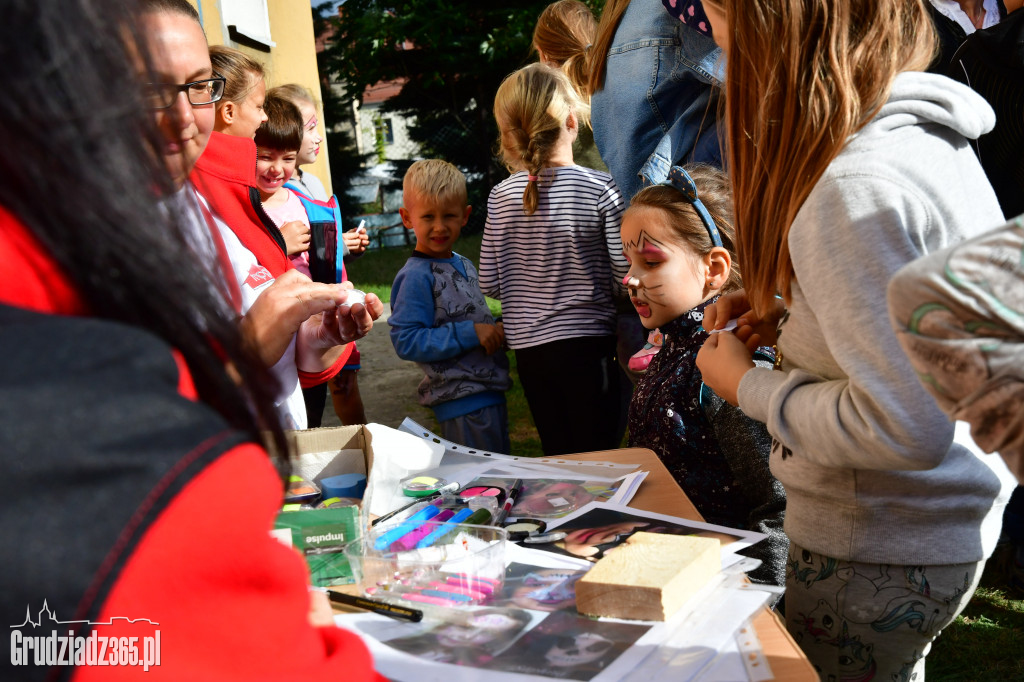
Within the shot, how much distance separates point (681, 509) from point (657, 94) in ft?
5.12

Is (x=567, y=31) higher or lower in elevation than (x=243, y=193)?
higher

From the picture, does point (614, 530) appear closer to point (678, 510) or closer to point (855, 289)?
point (678, 510)

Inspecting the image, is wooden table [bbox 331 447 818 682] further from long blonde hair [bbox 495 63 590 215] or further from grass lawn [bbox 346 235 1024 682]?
long blonde hair [bbox 495 63 590 215]

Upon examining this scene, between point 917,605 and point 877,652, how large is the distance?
0.32 ft

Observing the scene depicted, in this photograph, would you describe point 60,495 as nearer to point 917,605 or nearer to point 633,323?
point 917,605

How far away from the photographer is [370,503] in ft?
4.91

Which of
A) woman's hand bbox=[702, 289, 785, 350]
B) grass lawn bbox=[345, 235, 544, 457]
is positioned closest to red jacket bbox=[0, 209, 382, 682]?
woman's hand bbox=[702, 289, 785, 350]

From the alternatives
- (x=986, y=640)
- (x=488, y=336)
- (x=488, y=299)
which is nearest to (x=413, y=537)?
(x=488, y=336)

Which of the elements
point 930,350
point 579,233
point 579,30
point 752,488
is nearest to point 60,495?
point 930,350

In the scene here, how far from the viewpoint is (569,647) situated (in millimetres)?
963

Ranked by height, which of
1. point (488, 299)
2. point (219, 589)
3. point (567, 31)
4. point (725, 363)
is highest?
point (567, 31)

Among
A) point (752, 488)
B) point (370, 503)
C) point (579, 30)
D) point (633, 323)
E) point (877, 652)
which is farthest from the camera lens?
point (579, 30)

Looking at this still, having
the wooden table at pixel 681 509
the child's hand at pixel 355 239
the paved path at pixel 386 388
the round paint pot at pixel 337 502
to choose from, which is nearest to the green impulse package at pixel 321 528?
the round paint pot at pixel 337 502

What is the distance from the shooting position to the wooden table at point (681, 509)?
961 millimetres
